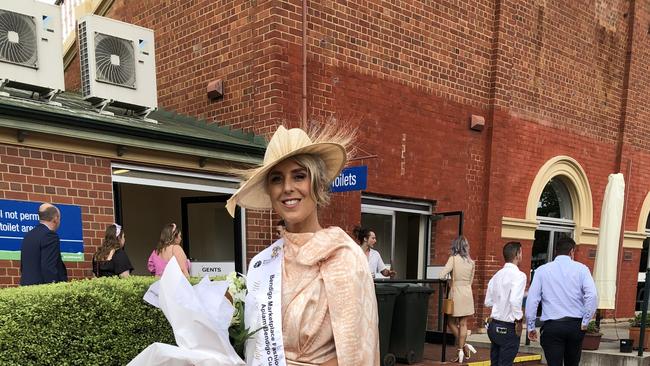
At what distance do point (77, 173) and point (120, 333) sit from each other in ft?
9.08

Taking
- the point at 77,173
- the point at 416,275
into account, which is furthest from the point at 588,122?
the point at 77,173

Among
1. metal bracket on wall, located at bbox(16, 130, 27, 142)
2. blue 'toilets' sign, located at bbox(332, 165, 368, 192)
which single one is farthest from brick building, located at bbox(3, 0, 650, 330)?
blue 'toilets' sign, located at bbox(332, 165, 368, 192)

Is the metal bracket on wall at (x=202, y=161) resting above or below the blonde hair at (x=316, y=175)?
below

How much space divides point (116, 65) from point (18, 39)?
1073mm

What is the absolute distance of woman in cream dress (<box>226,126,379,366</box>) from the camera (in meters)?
1.61

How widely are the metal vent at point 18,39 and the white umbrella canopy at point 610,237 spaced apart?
8391 millimetres

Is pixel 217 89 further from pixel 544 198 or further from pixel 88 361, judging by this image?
pixel 544 198

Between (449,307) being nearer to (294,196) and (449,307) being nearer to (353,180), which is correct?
(353,180)

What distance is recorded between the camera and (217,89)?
7117 millimetres

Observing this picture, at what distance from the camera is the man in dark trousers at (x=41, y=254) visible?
4371mm

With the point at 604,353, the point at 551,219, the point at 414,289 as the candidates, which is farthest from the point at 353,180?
the point at 551,219

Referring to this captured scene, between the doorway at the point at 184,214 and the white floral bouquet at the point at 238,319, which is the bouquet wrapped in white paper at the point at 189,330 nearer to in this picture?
the white floral bouquet at the point at 238,319

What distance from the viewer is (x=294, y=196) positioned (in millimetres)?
1778

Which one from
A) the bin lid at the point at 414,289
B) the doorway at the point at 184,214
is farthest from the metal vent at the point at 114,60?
the bin lid at the point at 414,289
